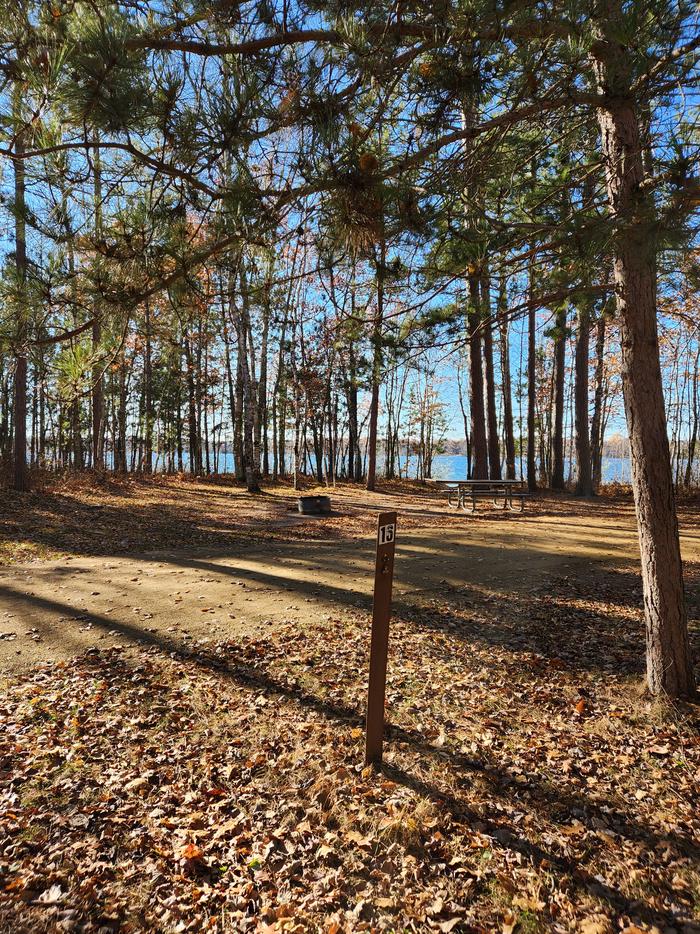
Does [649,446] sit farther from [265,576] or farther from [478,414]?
[478,414]

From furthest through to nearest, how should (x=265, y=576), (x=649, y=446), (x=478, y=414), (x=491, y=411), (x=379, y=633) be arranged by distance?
(x=491, y=411) < (x=478, y=414) < (x=265, y=576) < (x=649, y=446) < (x=379, y=633)

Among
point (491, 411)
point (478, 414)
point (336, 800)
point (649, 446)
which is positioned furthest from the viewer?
point (491, 411)

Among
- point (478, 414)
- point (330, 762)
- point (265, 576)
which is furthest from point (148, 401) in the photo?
point (330, 762)

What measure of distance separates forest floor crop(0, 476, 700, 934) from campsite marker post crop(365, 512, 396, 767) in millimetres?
170

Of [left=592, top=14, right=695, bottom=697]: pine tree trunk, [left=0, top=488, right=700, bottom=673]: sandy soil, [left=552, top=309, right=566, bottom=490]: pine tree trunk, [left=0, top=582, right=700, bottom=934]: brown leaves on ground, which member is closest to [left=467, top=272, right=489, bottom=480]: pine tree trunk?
[left=0, top=488, right=700, bottom=673]: sandy soil

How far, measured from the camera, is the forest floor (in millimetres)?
2086

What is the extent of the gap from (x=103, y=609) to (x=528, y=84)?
5.81 meters

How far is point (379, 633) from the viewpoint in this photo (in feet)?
9.29

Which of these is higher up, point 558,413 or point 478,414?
point 558,413

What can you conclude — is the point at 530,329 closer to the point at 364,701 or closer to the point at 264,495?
the point at 264,495

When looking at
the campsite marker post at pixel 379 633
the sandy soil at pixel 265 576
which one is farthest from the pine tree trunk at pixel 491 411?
the campsite marker post at pixel 379 633

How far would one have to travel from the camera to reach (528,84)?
2799 millimetres

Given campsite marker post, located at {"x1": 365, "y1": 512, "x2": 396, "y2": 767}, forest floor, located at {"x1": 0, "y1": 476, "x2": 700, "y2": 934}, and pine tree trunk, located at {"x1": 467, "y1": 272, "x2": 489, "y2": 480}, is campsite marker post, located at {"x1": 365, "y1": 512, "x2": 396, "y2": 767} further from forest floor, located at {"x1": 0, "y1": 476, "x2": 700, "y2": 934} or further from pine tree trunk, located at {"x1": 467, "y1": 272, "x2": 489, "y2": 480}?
pine tree trunk, located at {"x1": 467, "y1": 272, "x2": 489, "y2": 480}

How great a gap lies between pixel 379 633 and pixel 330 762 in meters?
0.92
